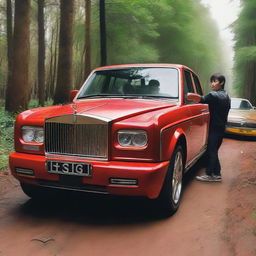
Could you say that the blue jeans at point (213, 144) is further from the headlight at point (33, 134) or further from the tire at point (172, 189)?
the headlight at point (33, 134)

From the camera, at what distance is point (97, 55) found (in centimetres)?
2539

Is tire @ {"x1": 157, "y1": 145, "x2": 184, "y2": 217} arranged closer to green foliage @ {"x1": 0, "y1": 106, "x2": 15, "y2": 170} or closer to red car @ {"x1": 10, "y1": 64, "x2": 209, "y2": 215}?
red car @ {"x1": 10, "y1": 64, "x2": 209, "y2": 215}

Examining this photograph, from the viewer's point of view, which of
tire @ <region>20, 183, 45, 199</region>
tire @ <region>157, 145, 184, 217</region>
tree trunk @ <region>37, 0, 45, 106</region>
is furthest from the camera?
tree trunk @ <region>37, 0, 45, 106</region>

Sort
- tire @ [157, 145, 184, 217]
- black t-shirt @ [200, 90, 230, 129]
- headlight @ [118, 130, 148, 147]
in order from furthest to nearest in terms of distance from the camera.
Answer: black t-shirt @ [200, 90, 230, 129], tire @ [157, 145, 184, 217], headlight @ [118, 130, 148, 147]

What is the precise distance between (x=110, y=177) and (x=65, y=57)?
407 inches

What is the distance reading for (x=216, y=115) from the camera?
5102 mm

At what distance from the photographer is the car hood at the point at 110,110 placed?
3.50m

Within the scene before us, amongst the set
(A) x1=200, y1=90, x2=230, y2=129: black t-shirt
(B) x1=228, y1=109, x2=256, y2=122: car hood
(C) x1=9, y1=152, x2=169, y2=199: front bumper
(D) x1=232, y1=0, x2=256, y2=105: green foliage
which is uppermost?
(D) x1=232, y1=0, x2=256, y2=105: green foliage

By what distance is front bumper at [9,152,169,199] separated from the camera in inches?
127

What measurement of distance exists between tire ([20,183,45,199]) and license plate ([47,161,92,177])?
0.84m

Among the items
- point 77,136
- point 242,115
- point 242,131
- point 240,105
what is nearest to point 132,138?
point 77,136

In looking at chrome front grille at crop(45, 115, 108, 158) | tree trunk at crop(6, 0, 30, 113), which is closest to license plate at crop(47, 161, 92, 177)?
chrome front grille at crop(45, 115, 108, 158)

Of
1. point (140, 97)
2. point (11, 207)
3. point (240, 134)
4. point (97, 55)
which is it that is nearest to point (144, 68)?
point (140, 97)

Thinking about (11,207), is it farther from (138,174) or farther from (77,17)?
(77,17)
